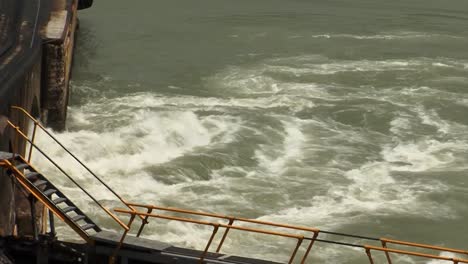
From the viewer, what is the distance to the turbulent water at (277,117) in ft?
69.2

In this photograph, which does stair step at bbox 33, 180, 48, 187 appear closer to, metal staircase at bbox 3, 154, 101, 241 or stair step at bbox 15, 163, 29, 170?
metal staircase at bbox 3, 154, 101, 241

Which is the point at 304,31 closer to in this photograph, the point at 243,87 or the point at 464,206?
the point at 243,87

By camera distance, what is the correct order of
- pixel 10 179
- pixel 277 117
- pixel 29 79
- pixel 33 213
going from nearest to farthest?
pixel 33 213, pixel 10 179, pixel 29 79, pixel 277 117

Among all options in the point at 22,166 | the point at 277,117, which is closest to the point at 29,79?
the point at 22,166

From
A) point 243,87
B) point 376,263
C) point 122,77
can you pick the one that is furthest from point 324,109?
point 376,263

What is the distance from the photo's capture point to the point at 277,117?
28172mm

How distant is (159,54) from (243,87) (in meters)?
5.06

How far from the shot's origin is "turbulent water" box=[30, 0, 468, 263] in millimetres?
21078

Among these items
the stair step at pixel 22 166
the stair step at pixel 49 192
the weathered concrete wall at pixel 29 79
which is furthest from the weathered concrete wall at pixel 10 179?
the stair step at pixel 49 192

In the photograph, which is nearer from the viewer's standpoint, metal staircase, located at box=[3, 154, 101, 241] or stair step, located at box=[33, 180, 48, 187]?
metal staircase, located at box=[3, 154, 101, 241]

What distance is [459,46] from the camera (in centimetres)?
3806

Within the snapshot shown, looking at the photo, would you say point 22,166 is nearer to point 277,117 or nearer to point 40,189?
point 40,189

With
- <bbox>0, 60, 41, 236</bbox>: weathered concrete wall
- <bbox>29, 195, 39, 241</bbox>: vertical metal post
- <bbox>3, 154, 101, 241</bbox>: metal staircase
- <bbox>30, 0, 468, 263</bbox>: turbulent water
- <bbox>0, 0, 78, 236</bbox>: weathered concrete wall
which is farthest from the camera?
<bbox>30, 0, 468, 263</bbox>: turbulent water

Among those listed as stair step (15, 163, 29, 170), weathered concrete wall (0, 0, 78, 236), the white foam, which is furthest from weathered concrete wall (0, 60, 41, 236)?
the white foam
